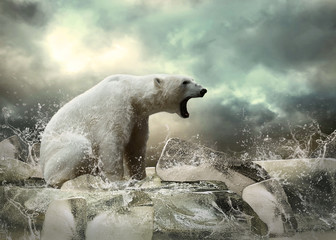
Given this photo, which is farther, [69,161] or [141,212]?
[69,161]

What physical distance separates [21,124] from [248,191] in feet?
3.60

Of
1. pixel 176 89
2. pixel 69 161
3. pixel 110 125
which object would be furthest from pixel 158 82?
pixel 69 161

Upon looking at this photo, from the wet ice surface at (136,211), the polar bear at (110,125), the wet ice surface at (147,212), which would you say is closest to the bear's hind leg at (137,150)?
the polar bear at (110,125)

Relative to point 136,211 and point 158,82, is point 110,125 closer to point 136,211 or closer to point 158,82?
point 158,82

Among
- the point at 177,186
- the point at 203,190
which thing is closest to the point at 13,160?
the point at 177,186

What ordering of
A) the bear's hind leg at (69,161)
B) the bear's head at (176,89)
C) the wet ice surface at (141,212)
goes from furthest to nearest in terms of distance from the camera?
the bear's head at (176,89)
the bear's hind leg at (69,161)
the wet ice surface at (141,212)

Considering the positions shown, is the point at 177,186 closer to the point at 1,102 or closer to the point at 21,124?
the point at 21,124

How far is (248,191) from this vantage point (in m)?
1.60

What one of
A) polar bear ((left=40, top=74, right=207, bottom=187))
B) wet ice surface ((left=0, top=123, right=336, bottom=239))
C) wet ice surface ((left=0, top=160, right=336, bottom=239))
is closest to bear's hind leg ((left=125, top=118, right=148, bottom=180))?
polar bear ((left=40, top=74, right=207, bottom=187))

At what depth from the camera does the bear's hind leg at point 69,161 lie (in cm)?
156

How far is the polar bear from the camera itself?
1570mm

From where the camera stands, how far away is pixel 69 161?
1557 millimetres

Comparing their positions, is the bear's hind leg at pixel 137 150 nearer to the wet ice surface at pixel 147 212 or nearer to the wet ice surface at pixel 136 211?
the wet ice surface at pixel 136 211

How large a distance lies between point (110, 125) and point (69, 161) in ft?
0.73
